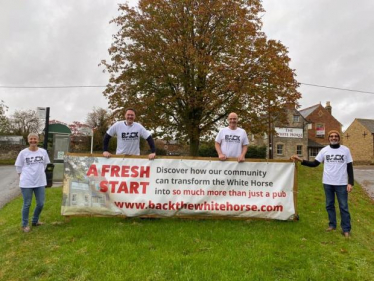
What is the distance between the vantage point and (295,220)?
19.8 feet

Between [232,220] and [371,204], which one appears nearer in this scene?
[232,220]

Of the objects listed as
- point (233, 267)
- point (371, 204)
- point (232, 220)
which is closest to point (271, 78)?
point (371, 204)

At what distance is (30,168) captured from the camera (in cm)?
558

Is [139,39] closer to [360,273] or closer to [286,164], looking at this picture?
[286,164]

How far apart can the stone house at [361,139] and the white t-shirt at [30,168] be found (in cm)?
4989

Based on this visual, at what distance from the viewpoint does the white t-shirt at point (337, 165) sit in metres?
5.35

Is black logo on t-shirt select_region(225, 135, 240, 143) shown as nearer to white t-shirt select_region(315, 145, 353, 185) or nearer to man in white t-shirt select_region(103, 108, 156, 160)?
man in white t-shirt select_region(103, 108, 156, 160)

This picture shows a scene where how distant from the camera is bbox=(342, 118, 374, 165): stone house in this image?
157 ft

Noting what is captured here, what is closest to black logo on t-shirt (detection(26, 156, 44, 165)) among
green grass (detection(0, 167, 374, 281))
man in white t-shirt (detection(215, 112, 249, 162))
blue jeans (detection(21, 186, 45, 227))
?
blue jeans (detection(21, 186, 45, 227))

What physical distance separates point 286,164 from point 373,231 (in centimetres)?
259

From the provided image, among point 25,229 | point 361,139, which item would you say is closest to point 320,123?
point 361,139

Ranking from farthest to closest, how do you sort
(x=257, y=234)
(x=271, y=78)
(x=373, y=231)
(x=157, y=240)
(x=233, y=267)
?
(x=271, y=78)
(x=373, y=231)
(x=257, y=234)
(x=157, y=240)
(x=233, y=267)

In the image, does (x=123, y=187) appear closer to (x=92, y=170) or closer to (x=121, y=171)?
(x=121, y=171)

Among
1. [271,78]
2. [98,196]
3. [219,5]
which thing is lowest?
[98,196]
